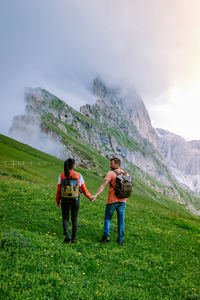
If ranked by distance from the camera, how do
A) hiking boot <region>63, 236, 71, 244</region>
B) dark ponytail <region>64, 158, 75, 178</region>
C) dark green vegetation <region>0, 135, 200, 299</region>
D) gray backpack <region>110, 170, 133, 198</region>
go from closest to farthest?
dark green vegetation <region>0, 135, 200, 299</region>
dark ponytail <region>64, 158, 75, 178</region>
hiking boot <region>63, 236, 71, 244</region>
gray backpack <region>110, 170, 133, 198</region>

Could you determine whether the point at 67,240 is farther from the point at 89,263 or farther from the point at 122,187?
the point at 122,187

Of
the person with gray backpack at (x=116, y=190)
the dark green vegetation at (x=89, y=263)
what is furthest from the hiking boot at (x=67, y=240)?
the person with gray backpack at (x=116, y=190)

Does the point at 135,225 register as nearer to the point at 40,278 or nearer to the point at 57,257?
the point at 57,257

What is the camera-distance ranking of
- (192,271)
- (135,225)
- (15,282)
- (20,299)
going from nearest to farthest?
1. (20,299)
2. (15,282)
3. (192,271)
4. (135,225)

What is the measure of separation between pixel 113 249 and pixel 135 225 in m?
6.65

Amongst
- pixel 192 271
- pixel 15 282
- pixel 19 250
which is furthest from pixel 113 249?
pixel 15 282

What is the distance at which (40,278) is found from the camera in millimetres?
7703

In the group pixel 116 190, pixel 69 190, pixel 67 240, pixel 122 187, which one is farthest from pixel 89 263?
pixel 122 187

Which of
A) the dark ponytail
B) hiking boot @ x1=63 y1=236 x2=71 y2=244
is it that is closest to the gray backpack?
the dark ponytail

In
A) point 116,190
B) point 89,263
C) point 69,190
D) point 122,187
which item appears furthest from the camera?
point 116,190

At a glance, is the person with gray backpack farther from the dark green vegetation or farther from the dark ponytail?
the dark ponytail

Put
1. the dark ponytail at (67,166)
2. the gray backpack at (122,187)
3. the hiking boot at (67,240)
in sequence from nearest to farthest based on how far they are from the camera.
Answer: the dark ponytail at (67,166), the hiking boot at (67,240), the gray backpack at (122,187)

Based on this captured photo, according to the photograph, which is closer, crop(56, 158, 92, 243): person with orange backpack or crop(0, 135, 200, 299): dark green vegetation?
crop(0, 135, 200, 299): dark green vegetation

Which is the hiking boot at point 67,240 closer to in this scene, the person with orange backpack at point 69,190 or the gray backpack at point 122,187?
the person with orange backpack at point 69,190
